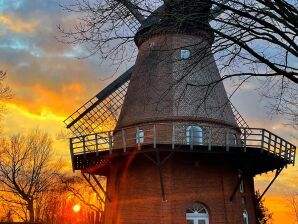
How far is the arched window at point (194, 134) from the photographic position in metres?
17.9

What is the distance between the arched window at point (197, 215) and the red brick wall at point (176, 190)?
0.73ft

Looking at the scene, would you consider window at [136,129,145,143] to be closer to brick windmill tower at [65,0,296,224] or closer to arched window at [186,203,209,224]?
brick windmill tower at [65,0,296,224]

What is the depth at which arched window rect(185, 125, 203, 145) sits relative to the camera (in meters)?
17.9

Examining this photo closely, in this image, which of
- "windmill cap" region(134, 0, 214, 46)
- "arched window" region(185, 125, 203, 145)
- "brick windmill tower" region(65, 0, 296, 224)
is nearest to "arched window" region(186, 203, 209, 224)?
"brick windmill tower" region(65, 0, 296, 224)

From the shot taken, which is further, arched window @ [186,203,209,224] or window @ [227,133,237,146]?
window @ [227,133,237,146]

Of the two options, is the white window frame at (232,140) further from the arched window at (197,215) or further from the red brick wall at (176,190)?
the arched window at (197,215)

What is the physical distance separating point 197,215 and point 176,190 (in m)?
1.46

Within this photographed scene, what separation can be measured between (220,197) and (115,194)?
4.81 meters

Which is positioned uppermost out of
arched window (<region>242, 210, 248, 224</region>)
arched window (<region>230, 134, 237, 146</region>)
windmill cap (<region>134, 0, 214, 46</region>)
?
arched window (<region>230, 134, 237, 146</region>)

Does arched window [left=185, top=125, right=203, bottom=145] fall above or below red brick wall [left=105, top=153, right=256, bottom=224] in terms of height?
above

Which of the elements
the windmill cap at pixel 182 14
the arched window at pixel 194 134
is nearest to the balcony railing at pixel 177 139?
the arched window at pixel 194 134

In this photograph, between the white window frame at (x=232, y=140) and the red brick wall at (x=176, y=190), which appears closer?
the red brick wall at (x=176, y=190)

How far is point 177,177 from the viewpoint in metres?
18.0

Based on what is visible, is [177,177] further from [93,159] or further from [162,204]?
[93,159]
